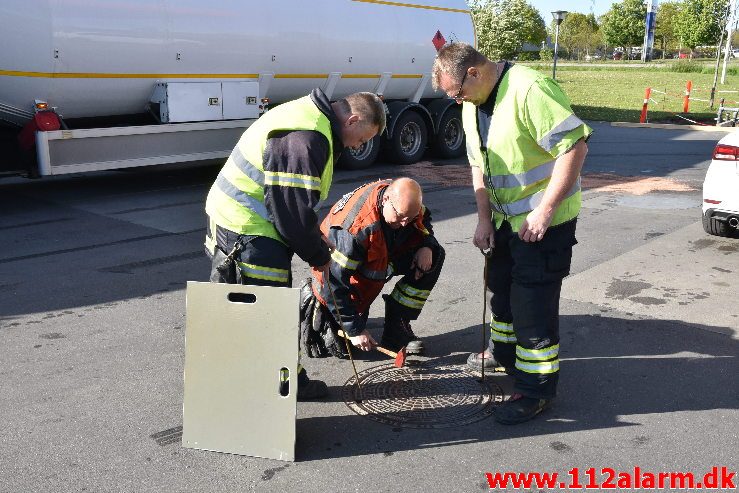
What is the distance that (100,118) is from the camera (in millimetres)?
9766

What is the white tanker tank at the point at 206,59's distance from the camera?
8469 millimetres

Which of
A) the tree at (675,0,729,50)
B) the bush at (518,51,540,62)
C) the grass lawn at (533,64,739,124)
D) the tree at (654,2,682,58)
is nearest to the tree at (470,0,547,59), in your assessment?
the bush at (518,51,540,62)

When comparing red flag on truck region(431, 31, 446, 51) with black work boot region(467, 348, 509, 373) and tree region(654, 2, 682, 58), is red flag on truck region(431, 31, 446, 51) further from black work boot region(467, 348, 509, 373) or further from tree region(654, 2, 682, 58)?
tree region(654, 2, 682, 58)

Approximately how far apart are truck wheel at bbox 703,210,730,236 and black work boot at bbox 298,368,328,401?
16.4 ft

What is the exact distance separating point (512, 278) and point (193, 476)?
71.4 inches

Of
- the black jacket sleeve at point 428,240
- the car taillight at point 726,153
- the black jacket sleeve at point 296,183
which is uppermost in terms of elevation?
the black jacket sleeve at point 296,183

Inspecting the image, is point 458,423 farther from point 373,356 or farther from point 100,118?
point 100,118

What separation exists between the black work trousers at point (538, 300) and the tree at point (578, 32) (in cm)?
9404

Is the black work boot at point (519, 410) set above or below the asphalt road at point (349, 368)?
above

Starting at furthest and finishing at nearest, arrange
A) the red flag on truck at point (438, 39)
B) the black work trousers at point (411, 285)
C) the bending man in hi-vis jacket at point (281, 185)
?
the red flag on truck at point (438, 39) < the black work trousers at point (411, 285) < the bending man in hi-vis jacket at point (281, 185)

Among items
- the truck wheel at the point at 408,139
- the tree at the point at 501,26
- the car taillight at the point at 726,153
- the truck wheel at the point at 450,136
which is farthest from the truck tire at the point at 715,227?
the tree at the point at 501,26

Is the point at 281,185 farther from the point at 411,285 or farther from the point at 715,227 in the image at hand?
the point at 715,227

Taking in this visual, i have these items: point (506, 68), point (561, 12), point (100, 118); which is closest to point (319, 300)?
point (506, 68)

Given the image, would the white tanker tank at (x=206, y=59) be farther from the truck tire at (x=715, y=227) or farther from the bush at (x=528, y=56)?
the bush at (x=528, y=56)
